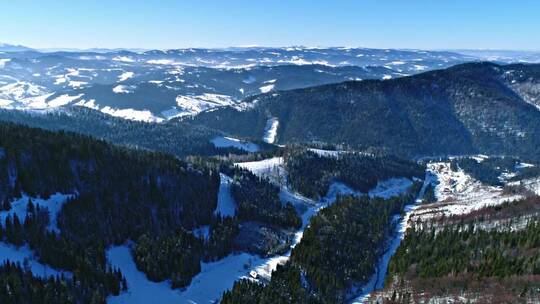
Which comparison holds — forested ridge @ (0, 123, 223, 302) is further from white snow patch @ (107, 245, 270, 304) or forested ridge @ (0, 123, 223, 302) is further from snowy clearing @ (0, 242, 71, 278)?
white snow patch @ (107, 245, 270, 304)

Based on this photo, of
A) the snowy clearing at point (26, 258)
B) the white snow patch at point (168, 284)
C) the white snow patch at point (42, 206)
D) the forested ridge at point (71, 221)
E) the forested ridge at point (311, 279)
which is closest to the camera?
the snowy clearing at point (26, 258)

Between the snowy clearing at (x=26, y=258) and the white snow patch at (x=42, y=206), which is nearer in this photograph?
the snowy clearing at (x=26, y=258)

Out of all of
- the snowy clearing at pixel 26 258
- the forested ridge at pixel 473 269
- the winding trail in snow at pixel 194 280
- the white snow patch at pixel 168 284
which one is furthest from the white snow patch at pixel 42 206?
the forested ridge at pixel 473 269

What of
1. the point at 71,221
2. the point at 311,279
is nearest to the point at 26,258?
the point at 71,221

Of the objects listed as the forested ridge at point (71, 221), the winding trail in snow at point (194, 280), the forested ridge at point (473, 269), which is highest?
the forested ridge at point (71, 221)

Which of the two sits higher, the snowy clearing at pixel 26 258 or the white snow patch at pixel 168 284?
the snowy clearing at pixel 26 258

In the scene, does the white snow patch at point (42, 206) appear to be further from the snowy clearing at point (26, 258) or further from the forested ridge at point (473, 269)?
the forested ridge at point (473, 269)

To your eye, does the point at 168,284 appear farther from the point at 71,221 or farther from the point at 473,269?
the point at 473,269

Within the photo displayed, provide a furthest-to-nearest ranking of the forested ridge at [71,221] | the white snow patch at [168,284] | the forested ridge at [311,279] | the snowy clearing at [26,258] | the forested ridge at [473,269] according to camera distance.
Result: the white snow patch at [168,284]
the forested ridge at [311,279]
the forested ridge at [71,221]
the snowy clearing at [26,258]
the forested ridge at [473,269]

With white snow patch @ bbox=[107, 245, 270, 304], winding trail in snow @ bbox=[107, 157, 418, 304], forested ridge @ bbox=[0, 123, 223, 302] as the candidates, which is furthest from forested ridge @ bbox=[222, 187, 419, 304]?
forested ridge @ bbox=[0, 123, 223, 302]

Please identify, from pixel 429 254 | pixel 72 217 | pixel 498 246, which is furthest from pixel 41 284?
pixel 498 246

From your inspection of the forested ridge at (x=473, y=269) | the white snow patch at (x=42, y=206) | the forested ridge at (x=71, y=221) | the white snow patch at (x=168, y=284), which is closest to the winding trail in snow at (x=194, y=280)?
the white snow patch at (x=168, y=284)

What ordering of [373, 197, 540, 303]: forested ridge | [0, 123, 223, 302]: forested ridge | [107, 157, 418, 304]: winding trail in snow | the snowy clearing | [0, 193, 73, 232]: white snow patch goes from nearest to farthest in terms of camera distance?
A: 1. [373, 197, 540, 303]: forested ridge
2. the snowy clearing
3. [0, 123, 223, 302]: forested ridge
4. [107, 157, 418, 304]: winding trail in snow
5. [0, 193, 73, 232]: white snow patch
